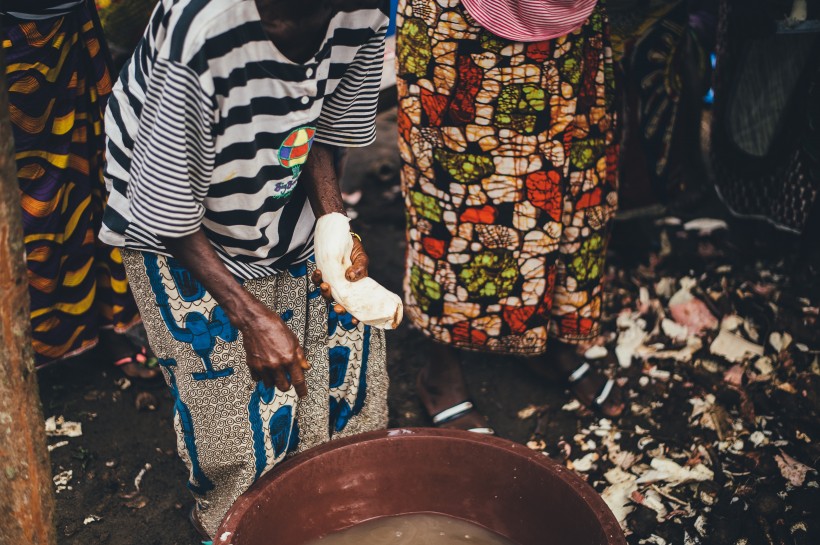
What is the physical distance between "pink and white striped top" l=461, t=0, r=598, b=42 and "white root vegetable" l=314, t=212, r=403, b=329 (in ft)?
2.53

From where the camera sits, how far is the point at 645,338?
3334mm

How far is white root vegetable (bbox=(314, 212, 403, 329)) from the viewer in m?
1.74

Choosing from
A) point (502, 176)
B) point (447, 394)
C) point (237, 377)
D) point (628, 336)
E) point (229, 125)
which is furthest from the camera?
point (628, 336)

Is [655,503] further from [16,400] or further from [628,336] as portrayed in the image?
[16,400]

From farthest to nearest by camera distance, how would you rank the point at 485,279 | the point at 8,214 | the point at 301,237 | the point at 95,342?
the point at 95,342, the point at 485,279, the point at 301,237, the point at 8,214

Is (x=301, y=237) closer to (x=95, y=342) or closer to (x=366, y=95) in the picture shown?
(x=366, y=95)

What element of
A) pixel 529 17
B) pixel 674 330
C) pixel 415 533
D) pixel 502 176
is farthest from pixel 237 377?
pixel 674 330

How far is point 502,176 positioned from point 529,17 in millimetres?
489

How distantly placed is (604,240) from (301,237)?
1272 mm

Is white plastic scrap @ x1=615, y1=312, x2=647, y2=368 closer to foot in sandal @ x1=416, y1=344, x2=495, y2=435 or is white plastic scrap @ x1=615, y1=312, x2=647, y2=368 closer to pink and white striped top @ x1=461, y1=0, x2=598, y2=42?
foot in sandal @ x1=416, y1=344, x2=495, y2=435

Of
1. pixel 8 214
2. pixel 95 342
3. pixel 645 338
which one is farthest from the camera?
pixel 645 338

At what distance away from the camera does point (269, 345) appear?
5.23 ft

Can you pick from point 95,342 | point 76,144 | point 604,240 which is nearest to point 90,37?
point 76,144

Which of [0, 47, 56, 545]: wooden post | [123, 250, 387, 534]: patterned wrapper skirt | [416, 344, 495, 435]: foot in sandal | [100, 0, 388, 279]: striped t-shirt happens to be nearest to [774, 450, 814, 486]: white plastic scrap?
[416, 344, 495, 435]: foot in sandal
